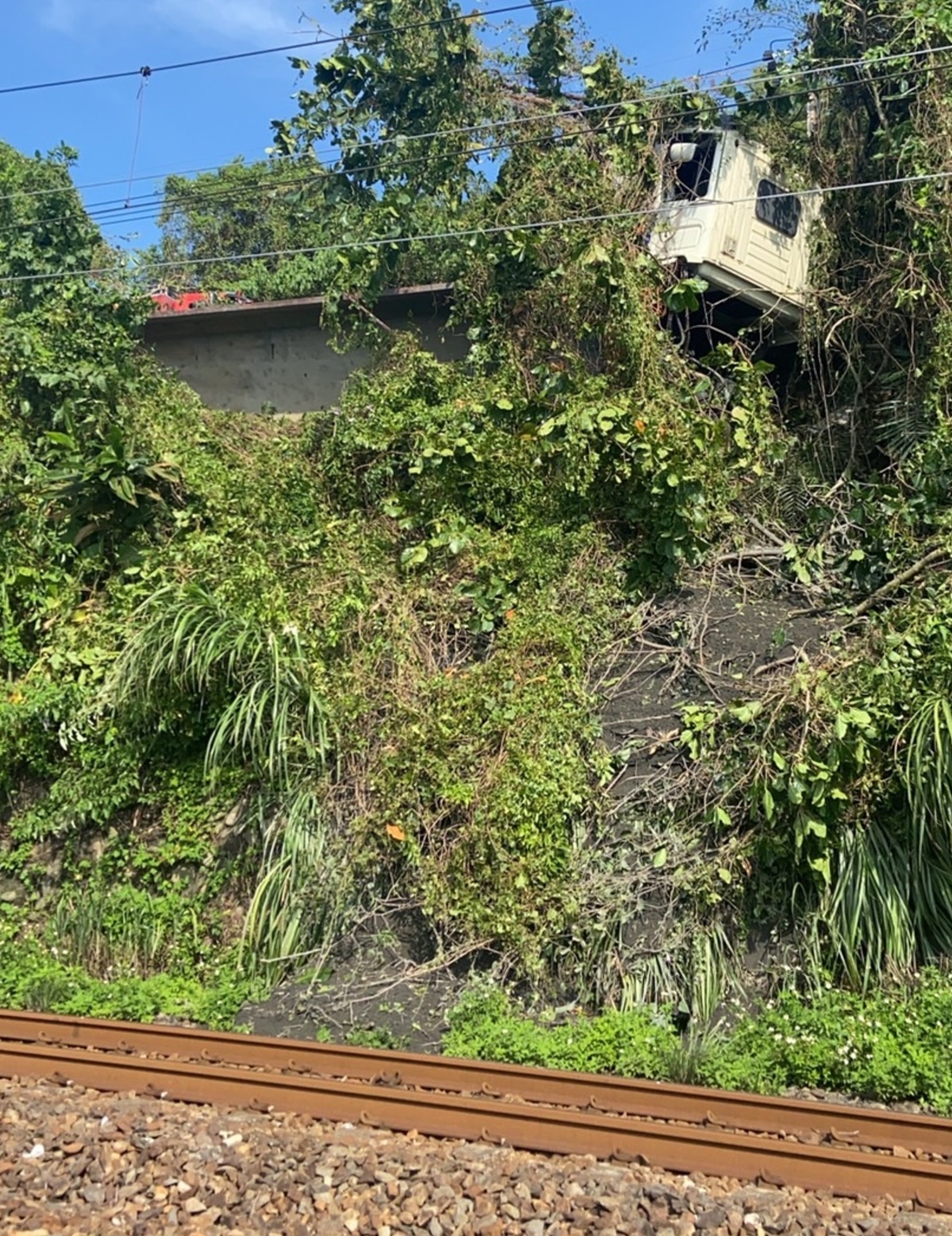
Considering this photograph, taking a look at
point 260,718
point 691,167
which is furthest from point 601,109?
point 260,718

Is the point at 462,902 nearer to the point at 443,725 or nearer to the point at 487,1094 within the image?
the point at 443,725

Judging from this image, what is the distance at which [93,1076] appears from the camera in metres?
5.46

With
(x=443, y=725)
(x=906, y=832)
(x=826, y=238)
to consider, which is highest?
(x=826, y=238)

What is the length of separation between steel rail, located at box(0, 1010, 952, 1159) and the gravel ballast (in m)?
0.83

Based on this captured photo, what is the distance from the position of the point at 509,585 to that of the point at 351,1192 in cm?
569

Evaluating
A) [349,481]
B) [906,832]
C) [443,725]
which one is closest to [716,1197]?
[906,832]

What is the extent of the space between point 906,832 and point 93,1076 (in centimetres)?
512

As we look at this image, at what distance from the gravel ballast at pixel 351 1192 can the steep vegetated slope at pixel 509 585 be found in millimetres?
2483

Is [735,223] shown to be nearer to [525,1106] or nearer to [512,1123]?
[525,1106]

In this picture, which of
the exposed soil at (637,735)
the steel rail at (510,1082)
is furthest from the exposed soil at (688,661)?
Result: the steel rail at (510,1082)

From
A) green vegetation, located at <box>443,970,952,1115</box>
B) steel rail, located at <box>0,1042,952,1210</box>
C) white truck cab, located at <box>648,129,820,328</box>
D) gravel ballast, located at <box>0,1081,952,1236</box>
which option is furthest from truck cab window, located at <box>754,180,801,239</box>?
gravel ballast, located at <box>0,1081,952,1236</box>

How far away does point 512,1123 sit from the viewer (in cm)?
473

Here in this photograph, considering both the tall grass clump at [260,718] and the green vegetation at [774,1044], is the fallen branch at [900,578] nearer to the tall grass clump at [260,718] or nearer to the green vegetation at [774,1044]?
the green vegetation at [774,1044]

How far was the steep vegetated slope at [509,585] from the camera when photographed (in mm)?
7109
